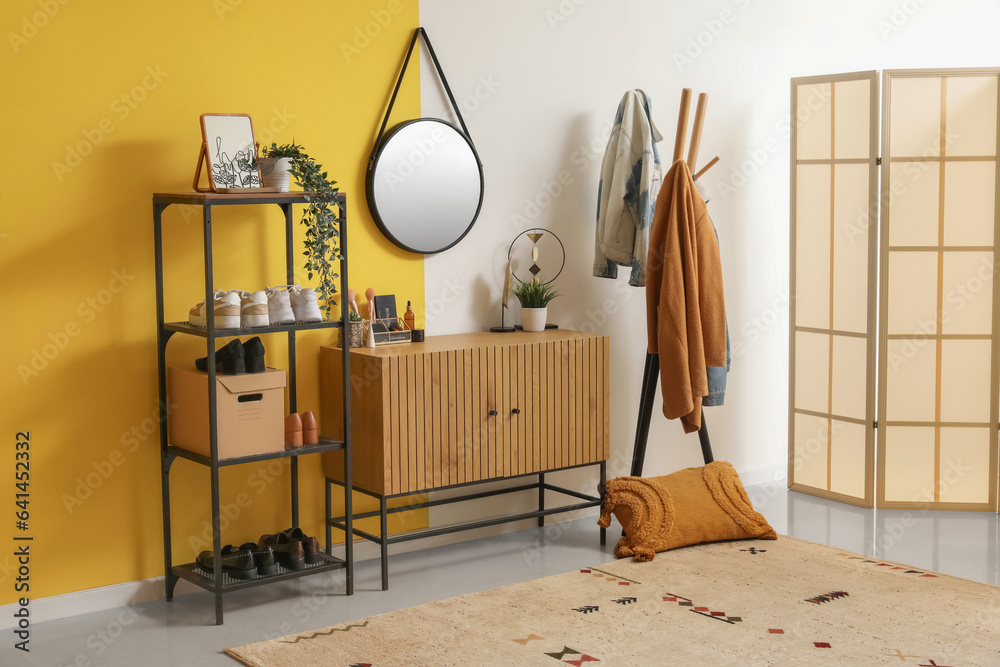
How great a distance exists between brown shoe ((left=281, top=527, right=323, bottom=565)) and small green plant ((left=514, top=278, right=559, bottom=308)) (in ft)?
4.27

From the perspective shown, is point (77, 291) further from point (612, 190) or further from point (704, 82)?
point (704, 82)

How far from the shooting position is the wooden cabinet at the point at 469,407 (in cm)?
358

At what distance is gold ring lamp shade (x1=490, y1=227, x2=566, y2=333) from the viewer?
4.22 meters

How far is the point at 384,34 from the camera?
12.6ft

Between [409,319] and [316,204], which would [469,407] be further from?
[316,204]

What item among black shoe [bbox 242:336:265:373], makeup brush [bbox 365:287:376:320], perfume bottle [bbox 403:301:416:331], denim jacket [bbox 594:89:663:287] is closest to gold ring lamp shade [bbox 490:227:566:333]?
denim jacket [bbox 594:89:663:287]

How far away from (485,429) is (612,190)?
120 cm

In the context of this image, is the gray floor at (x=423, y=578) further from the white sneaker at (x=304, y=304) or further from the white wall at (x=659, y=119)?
the white sneaker at (x=304, y=304)

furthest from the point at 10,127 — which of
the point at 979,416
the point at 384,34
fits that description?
the point at 979,416

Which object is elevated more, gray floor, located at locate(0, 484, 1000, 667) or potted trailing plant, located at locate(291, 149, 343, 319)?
potted trailing plant, located at locate(291, 149, 343, 319)

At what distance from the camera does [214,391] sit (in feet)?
10.5

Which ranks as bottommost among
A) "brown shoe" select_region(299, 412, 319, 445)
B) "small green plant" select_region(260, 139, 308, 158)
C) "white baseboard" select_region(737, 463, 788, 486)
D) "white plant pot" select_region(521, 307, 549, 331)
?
"white baseboard" select_region(737, 463, 788, 486)
